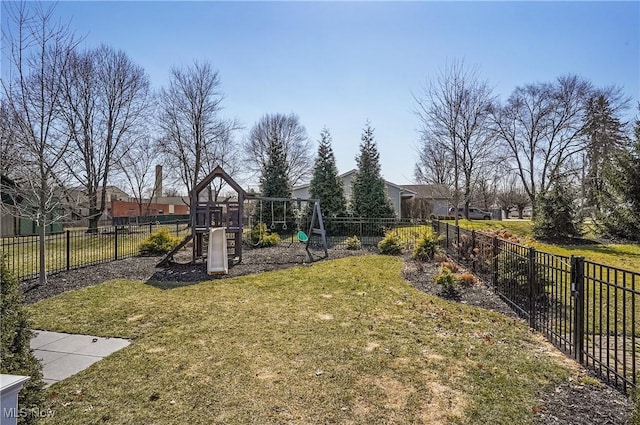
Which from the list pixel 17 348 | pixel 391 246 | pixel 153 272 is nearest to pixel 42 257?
pixel 153 272

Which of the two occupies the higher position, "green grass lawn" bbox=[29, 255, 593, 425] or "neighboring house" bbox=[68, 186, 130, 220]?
"neighboring house" bbox=[68, 186, 130, 220]

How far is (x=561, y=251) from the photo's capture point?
1167 cm

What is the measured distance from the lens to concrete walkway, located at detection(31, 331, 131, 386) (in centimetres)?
354

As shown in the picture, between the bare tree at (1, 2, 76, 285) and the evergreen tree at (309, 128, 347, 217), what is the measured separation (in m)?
13.6

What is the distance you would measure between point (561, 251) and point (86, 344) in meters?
13.1

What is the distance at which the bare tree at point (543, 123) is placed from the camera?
23.1 m

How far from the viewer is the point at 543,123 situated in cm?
2389

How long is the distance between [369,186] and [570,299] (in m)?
16.1

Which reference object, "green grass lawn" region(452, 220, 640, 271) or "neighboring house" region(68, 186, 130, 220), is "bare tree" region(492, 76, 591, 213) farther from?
"neighboring house" region(68, 186, 130, 220)

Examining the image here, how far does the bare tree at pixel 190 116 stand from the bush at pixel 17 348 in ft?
71.9

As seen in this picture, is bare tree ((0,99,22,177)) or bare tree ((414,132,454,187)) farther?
bare tree ((414,132,454,187))

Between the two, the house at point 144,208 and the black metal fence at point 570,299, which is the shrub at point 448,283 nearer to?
the black metal fence at point 570,299

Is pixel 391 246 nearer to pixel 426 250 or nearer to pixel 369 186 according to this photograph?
pixel 426 250

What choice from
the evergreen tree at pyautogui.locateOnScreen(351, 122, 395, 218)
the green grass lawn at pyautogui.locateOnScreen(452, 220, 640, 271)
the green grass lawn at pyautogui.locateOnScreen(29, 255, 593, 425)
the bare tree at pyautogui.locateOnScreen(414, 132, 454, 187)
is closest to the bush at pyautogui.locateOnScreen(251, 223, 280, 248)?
the evergreen tree at pyautogui.locateOnScreen(351, 122, 395, 218)
